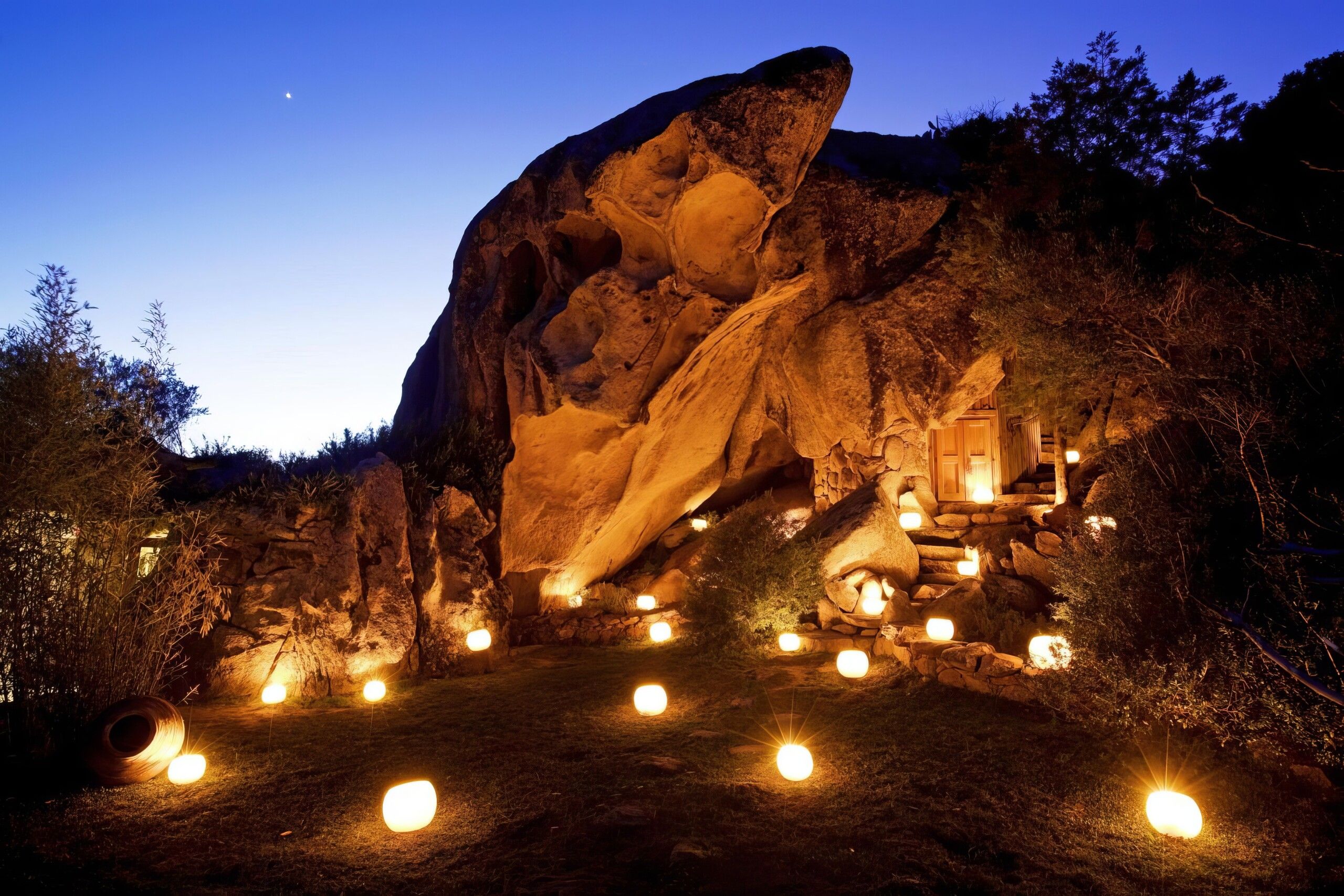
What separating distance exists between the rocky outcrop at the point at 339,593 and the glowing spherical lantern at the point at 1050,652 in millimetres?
6698

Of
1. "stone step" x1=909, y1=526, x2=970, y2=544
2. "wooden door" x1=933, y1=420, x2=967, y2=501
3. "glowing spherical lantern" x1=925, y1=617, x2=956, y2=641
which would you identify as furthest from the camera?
"wooden door" x1=933, y1=420, x2=967, y2=501

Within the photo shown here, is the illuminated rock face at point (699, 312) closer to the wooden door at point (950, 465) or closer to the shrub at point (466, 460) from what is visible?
the shrub at point (466, 460)

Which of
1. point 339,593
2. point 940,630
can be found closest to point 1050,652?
point 940,630

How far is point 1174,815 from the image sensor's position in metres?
4.24

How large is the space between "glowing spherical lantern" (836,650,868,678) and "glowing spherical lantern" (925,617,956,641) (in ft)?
3.40

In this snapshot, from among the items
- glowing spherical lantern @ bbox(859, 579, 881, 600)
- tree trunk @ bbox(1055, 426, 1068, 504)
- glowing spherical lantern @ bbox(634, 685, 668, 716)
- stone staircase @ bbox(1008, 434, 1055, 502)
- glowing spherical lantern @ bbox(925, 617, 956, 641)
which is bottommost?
glowing spherical lantern @ bbox(634, 685, 668, 716)

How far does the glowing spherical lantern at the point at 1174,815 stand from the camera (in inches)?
166

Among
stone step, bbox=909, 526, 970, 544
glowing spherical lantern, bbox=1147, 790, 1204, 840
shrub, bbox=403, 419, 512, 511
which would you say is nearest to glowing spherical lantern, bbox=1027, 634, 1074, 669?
glowing spherical lantern, bbox=1147, 790, 1204, 840

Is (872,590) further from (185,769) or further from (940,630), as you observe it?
(185,769)

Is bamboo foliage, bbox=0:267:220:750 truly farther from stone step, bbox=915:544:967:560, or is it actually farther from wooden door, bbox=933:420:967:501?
wooden door, bbox=933:420:967:501

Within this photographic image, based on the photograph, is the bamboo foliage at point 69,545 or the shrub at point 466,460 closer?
the bamboo foliage at point 69,545

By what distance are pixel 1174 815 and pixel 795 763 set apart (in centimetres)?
229

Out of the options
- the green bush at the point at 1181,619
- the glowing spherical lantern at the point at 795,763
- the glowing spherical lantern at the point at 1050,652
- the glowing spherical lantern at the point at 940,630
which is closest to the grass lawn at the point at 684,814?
the glowing spherical lantern at the point at 795,763

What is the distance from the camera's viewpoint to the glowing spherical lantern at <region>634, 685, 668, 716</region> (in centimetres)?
707
